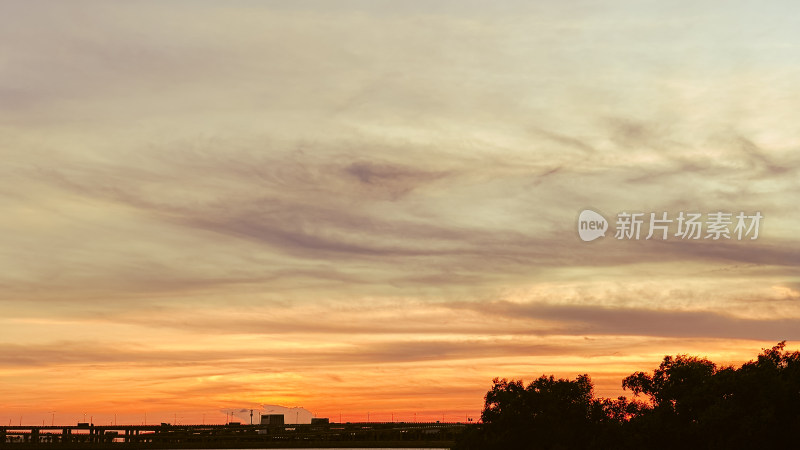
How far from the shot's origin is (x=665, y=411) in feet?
285

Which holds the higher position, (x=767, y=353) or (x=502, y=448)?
(x=767, y=353)

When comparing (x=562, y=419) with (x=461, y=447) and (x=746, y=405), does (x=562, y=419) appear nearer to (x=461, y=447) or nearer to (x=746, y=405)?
(x=461, y=447)

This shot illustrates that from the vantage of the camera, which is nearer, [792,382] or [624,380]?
[792,382]

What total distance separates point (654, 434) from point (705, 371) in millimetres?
8612

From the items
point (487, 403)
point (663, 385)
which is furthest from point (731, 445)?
point (487, 403)

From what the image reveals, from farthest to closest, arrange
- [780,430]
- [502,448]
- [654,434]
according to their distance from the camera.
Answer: [502,448] → [654,434] → [780,430]

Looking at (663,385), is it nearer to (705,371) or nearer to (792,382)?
(705,371)

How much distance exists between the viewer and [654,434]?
86438mm

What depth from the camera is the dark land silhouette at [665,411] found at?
266 feet

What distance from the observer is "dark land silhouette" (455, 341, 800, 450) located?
80.9 m

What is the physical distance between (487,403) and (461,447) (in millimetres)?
5339

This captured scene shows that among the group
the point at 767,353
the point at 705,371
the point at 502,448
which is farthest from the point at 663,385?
the point at 502,448

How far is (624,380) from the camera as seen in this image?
9306cm

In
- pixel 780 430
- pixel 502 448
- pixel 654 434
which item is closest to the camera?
pixel 780 430
